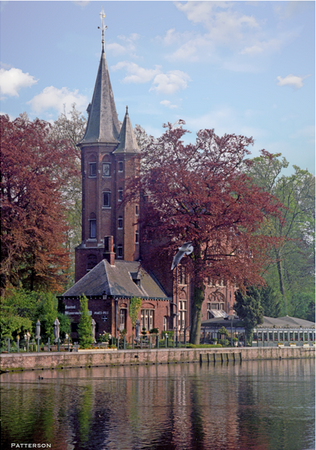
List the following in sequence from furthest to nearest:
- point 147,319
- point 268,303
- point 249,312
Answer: point 268,303, point 249,312, point 147,319

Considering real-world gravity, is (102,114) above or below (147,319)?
above

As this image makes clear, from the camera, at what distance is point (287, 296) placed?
8206 cm

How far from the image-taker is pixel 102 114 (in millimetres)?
65938

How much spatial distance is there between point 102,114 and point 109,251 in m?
14.6

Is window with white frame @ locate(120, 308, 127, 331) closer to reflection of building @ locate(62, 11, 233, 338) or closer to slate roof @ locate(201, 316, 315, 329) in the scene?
reflection of building @ locate(62, 11, 233, 338)

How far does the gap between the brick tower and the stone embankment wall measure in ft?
51.8

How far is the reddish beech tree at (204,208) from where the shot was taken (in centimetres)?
4869

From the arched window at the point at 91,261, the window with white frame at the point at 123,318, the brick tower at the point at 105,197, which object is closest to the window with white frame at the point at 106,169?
the brick tower at the point at 105,197

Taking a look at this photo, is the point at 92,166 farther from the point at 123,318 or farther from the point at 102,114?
the point at 123,318

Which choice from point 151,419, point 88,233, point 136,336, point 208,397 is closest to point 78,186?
point 88,233

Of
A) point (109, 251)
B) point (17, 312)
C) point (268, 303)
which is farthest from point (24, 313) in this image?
point (268, 303)

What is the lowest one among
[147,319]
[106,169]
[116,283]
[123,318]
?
[147,319]

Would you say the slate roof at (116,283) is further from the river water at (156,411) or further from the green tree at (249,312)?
the river water at (156,411)

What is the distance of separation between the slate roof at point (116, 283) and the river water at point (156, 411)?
18.0m
